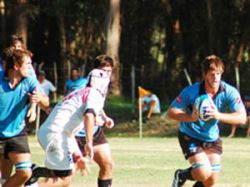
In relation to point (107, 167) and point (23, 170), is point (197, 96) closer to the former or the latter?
point (107, 167)

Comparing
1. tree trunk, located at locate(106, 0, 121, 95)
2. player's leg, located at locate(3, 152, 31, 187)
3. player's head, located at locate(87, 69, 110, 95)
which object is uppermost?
player's head, located at locate(87, 69, 110, 95)

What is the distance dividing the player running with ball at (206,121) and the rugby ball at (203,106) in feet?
0.24

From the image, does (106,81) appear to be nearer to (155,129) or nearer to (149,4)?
(155,129)

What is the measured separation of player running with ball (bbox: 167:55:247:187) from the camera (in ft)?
34.0

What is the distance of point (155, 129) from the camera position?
30672mm

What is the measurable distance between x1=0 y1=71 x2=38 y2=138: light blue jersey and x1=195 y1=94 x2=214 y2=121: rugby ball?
6.38ft

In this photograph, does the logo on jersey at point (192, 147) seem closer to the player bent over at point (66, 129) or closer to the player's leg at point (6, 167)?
the player bent over at point (66, 129)

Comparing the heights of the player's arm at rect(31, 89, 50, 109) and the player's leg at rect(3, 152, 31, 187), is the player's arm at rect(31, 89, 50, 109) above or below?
above

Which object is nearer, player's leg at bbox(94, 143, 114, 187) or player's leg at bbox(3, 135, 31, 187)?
player's leg at bbox(3, 135, 31, 187)

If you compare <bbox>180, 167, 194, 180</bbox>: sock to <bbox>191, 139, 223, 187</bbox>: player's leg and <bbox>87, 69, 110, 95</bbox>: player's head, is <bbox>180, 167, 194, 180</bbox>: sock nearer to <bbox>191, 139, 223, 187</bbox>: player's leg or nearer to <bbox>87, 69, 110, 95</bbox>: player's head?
<bbox>191, 139, 223, 187</bbox>: player's leg

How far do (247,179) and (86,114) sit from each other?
562 cm

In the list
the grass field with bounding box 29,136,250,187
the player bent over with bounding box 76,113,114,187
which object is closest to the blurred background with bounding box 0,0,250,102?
the grass field with bounding box 29,136,250,187

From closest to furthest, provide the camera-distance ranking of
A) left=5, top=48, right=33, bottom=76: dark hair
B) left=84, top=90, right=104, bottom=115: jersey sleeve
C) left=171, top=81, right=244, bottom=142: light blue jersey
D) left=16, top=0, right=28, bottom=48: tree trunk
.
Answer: left=84, top=90, right=104, bottom=115: jersey sleeve < left=5, top=48, right=33, bottom=76: dark hair < left=171, top=81, right=244, bottom=142: light blue jersey < left=16, top=0, right=28, bottom=48: tree trunk

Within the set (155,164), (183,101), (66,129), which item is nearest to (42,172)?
(66,129)
